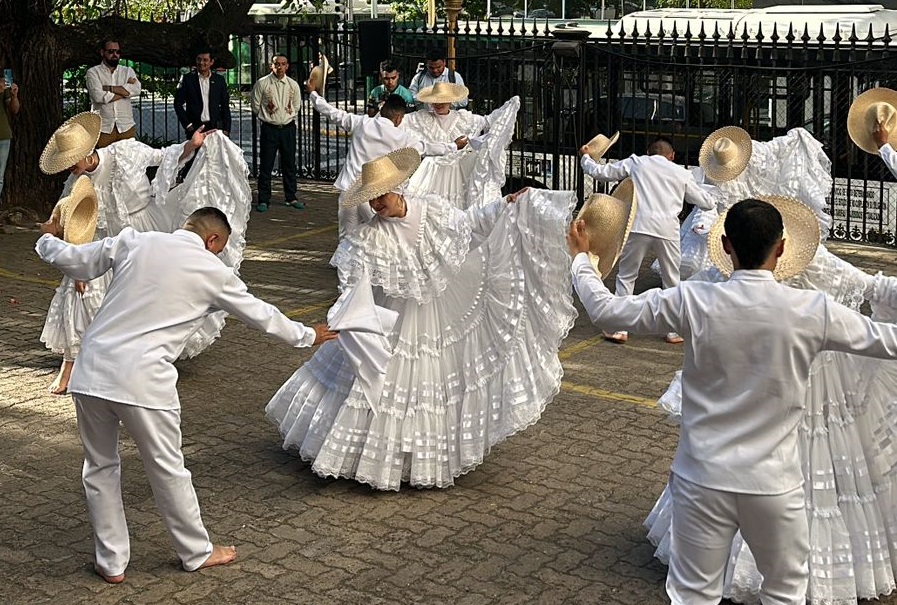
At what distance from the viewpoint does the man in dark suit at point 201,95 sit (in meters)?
15.1

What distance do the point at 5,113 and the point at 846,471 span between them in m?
10.7

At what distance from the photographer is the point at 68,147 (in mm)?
8898

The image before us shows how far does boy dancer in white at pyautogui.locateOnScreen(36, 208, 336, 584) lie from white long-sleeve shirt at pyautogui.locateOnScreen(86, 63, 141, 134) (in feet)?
29.5

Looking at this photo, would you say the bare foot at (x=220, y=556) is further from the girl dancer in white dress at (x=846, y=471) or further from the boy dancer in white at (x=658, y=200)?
the boy dancer in white at (x=658, y=200)

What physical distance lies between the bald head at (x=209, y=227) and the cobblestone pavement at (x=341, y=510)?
146 centimetres

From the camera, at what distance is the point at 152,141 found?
18.8 m

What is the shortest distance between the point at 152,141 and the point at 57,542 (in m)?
12.9

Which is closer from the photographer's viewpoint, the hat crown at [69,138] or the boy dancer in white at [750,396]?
the boy dancer in white at [750,396]

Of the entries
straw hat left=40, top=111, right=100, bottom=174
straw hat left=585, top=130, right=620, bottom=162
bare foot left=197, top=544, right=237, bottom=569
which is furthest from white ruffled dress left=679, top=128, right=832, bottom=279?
bare foot left=197, top=544, right=237, bottom=569

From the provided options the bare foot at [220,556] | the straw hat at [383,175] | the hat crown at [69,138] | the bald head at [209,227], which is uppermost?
the hat crown at [69,138]

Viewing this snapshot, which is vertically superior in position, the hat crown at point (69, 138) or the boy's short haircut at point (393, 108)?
the boy's short haircut at point (393, 108)

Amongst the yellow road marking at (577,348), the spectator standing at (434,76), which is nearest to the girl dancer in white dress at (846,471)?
the yellow road marking at (577,348)

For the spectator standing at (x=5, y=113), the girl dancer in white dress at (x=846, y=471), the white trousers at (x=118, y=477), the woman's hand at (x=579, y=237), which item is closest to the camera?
the woman's hand at (x=579, y=237)

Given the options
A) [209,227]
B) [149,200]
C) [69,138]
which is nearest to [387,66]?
[149,200]
